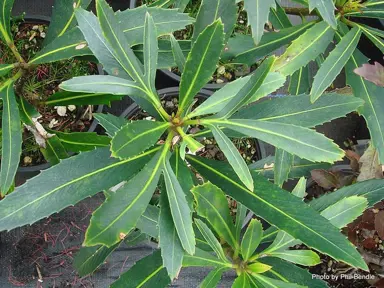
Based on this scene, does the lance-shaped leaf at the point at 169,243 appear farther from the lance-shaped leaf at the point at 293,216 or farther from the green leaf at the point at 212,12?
the green leaf at the point at 212,12

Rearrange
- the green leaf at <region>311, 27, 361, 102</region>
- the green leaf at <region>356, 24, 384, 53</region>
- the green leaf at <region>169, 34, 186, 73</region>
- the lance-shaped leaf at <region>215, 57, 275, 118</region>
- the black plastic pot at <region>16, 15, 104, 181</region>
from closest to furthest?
the lance-shaped leaf at <region>215, 57, 275, 118</region> → the green leaf at <region>169, 34, 186, 73</region> → the green leaf at <region>311, 27, 361, 102</region> → the green leaf at <region>356, 24, 384, 53</region> → the black plastic pot at <region>16, 15, 104, 181</region>

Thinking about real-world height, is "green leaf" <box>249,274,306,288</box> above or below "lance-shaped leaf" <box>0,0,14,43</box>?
below

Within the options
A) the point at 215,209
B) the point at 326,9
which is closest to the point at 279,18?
the point at 326,9

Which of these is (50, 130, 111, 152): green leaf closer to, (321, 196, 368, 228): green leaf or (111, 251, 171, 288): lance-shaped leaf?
(111, 251, 171, 288): lance-shaped leaf

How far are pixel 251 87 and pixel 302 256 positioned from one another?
1.14 feet

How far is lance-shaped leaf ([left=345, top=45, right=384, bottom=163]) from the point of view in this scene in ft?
3.13

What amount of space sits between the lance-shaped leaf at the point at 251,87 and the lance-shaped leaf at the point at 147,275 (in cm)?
33

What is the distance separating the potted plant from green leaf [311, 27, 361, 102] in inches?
0.8

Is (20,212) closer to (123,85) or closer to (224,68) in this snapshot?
(123,85)

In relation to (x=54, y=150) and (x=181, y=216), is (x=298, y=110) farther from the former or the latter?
(x=54, y=150)

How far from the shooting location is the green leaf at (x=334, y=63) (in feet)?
2.85

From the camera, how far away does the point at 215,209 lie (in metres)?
0.82

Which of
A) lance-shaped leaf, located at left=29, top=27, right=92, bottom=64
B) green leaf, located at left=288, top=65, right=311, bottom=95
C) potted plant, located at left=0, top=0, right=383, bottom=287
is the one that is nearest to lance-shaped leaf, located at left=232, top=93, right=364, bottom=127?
potted plant, located at left=0, top=0, right=383, bottom=287

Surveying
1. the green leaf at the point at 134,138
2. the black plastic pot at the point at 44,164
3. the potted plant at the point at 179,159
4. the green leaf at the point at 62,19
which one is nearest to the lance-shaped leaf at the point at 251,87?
the potted plant at the point at 179,159
